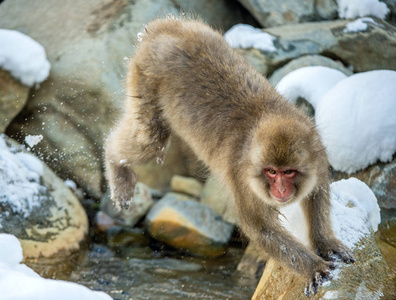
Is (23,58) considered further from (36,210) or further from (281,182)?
(281,182)

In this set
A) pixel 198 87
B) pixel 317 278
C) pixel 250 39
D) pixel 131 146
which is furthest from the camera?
pixel 250 39

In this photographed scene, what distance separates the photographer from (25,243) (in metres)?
5.52

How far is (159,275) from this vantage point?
582cm

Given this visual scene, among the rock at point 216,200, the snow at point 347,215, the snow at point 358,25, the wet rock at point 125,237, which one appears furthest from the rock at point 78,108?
the snow at point 347,215

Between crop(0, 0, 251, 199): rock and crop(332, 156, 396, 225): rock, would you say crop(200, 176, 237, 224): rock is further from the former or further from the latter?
crop(332, 156, 396, 225): rock

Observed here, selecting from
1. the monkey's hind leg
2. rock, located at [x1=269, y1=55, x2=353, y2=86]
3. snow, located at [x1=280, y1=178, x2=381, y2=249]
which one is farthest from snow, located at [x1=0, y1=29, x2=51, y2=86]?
snow, located at [x1=280, y1=178, x2=381, y2=249]

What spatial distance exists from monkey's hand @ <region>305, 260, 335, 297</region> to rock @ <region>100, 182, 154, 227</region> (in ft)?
11.0

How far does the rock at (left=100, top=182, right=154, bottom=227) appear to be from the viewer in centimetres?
661

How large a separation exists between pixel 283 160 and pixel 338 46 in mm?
4549

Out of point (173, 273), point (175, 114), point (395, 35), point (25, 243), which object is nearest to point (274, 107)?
point (175, 114)

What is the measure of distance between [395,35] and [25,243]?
5.23 metres

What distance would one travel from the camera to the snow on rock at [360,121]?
539 cm

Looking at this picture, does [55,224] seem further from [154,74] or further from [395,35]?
[395,35]

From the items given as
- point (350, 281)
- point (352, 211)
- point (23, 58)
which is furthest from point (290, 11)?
point (350, 281)
